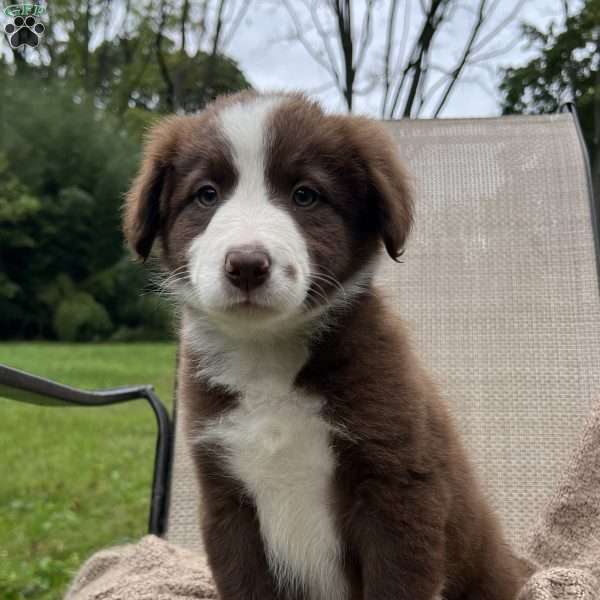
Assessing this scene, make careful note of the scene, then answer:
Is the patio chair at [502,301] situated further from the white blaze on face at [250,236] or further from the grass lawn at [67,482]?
the grass lawn at [67,482]

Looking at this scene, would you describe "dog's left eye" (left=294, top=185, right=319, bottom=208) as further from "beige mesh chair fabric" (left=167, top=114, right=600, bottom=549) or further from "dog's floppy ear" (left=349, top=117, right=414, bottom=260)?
"beige mesh chair fabric" (left=167, top=114, right=600, bottom=549)

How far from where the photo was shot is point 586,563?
7.43 feet

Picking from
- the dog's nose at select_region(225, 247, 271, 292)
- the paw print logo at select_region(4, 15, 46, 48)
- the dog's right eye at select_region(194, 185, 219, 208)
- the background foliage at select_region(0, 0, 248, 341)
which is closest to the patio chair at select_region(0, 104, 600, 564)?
the dog's right eye at select_region(194, 185, 219, 208)

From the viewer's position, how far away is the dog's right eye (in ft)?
6.25

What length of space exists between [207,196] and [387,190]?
0.43m

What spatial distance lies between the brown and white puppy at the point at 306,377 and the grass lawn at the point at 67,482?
2.59 m

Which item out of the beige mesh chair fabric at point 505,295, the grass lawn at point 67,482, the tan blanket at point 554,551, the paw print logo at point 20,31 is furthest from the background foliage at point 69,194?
the tan blanket at point 554,551

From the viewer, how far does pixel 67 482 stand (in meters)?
6.48

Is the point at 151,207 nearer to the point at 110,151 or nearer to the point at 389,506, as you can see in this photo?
the point at 389,506

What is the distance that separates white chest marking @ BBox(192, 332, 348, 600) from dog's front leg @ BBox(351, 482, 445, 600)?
119 mm

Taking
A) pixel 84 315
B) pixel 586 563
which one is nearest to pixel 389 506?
pixel 586 563

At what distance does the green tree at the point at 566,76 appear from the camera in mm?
9641

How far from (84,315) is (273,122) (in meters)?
14.5

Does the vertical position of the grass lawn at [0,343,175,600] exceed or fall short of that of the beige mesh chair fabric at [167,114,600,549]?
it falls short
